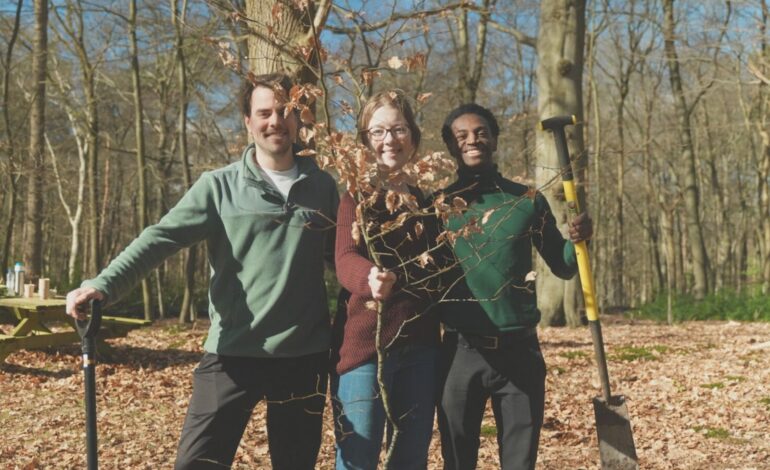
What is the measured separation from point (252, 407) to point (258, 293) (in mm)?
440

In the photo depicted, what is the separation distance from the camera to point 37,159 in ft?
36.0

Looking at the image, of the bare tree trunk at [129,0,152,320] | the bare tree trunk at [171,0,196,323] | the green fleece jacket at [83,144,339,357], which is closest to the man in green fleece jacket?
the green fleece jacket at [83,144,339,357]

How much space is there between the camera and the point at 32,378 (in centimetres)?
763

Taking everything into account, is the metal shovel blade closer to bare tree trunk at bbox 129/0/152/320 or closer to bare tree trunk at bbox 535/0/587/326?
bare tree trunk at bbox 535/0/587/326

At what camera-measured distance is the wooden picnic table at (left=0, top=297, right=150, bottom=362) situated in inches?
305

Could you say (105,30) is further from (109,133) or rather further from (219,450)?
(219,450)

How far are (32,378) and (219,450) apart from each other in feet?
19.2

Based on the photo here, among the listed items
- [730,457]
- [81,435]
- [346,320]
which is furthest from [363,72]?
[81,435]

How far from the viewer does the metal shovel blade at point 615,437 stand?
10.7ft

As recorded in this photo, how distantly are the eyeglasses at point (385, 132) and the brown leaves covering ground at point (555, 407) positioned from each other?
2931 mm

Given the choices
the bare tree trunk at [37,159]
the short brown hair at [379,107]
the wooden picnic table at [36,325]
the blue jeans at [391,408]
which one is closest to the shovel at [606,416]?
the short brown hair at [379,107]

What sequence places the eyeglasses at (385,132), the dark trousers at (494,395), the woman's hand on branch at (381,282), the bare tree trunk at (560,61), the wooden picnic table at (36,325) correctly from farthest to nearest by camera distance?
the bare tree trunk at (560,61)
the wooden picnic table at (36,325)
the dark trousers at (494,395)
the eyeglasses at (385,132)
the woman's hand on branch at (381,282)

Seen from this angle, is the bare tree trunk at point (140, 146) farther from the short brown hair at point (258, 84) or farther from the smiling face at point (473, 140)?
the smiling face at point (473, 140)

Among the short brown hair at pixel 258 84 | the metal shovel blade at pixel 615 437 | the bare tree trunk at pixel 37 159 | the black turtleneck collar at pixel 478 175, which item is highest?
the bare tree trunk at pixel 37 159
